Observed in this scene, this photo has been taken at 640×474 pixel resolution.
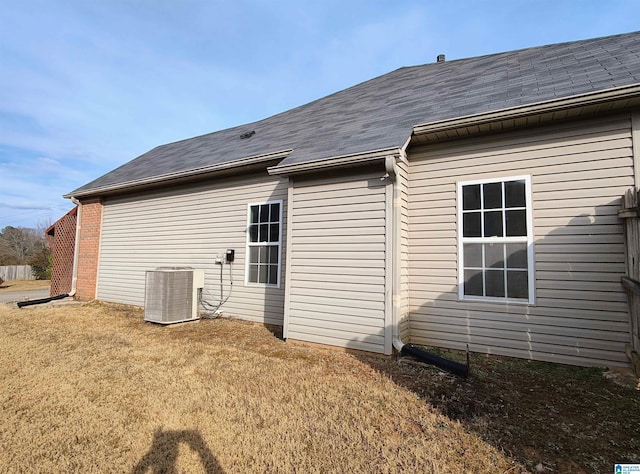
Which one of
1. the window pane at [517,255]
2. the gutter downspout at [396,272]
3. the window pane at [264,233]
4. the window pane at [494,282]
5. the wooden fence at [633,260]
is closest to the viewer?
the wooden fence at [633,260]

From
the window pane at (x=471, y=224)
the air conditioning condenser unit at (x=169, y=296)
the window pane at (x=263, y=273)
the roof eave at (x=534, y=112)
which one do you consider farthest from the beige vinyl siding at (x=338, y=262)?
the air conditioning condenser unit at (x=169, y=296)

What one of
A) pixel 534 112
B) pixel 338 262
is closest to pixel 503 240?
pixel 534 112

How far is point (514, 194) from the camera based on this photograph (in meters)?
4.24

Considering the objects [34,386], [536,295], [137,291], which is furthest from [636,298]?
[137,291]

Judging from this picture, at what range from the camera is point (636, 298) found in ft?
10.7

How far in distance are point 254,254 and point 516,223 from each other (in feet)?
15.5

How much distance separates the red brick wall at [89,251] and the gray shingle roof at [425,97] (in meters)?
1.22

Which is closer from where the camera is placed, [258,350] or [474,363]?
[474,363]

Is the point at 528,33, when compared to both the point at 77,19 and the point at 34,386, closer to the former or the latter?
the point at 77,19

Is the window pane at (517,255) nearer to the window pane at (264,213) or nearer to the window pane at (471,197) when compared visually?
the window pane at (471,197)

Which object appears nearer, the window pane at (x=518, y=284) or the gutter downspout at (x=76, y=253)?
the window pane at (x=518, y=284)

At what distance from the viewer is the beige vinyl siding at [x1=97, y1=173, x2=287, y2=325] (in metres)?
6.60

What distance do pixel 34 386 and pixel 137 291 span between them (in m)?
5.56

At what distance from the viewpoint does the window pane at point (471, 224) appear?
4.41 metres
